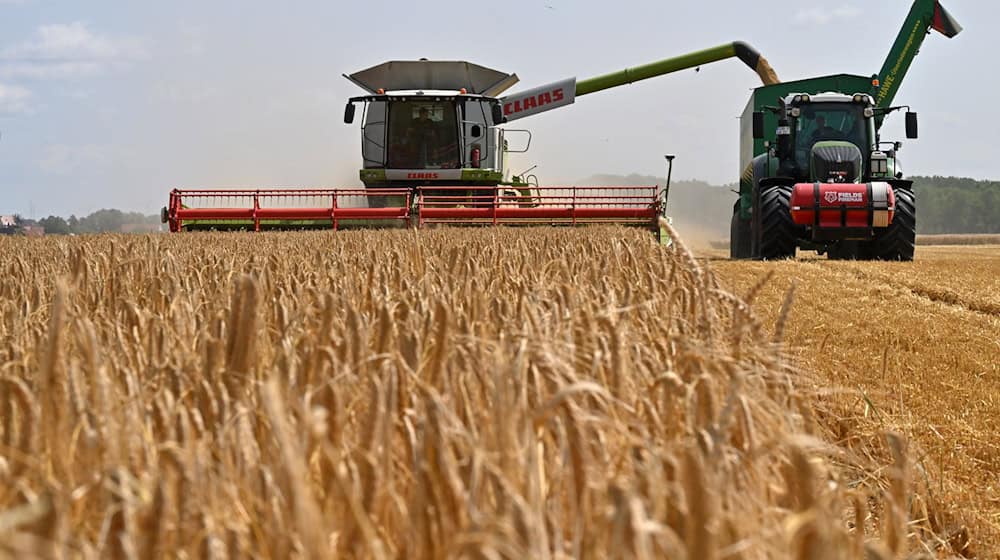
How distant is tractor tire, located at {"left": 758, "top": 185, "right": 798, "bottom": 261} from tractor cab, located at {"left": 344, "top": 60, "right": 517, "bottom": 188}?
11.6ft

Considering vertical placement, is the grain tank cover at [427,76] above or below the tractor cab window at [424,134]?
above

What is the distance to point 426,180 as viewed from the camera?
16000mm

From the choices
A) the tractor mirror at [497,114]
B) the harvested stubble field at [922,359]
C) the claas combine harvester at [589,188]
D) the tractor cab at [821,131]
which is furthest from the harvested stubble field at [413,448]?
the tractor cab at [821,131]

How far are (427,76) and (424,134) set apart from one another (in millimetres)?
1014

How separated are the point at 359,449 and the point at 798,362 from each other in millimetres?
2743

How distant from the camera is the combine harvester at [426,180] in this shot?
47.5 ft

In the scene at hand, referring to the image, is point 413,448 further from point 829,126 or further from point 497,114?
point 829,126

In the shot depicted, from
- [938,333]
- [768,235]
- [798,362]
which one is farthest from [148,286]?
[768,235]

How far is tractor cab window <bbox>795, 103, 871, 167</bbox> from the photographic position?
15688 mm

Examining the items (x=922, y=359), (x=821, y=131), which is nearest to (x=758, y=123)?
(x=821, y=131)

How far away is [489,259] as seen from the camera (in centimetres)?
548

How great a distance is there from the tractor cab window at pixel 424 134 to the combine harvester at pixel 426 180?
13 millimetres

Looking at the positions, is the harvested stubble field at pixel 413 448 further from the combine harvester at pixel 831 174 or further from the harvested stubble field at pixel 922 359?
the combine harvester at pixel 831 174

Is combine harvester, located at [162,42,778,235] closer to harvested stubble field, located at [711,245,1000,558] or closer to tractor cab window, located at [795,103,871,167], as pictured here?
tractor cab window, located at [795,103,871,167]
